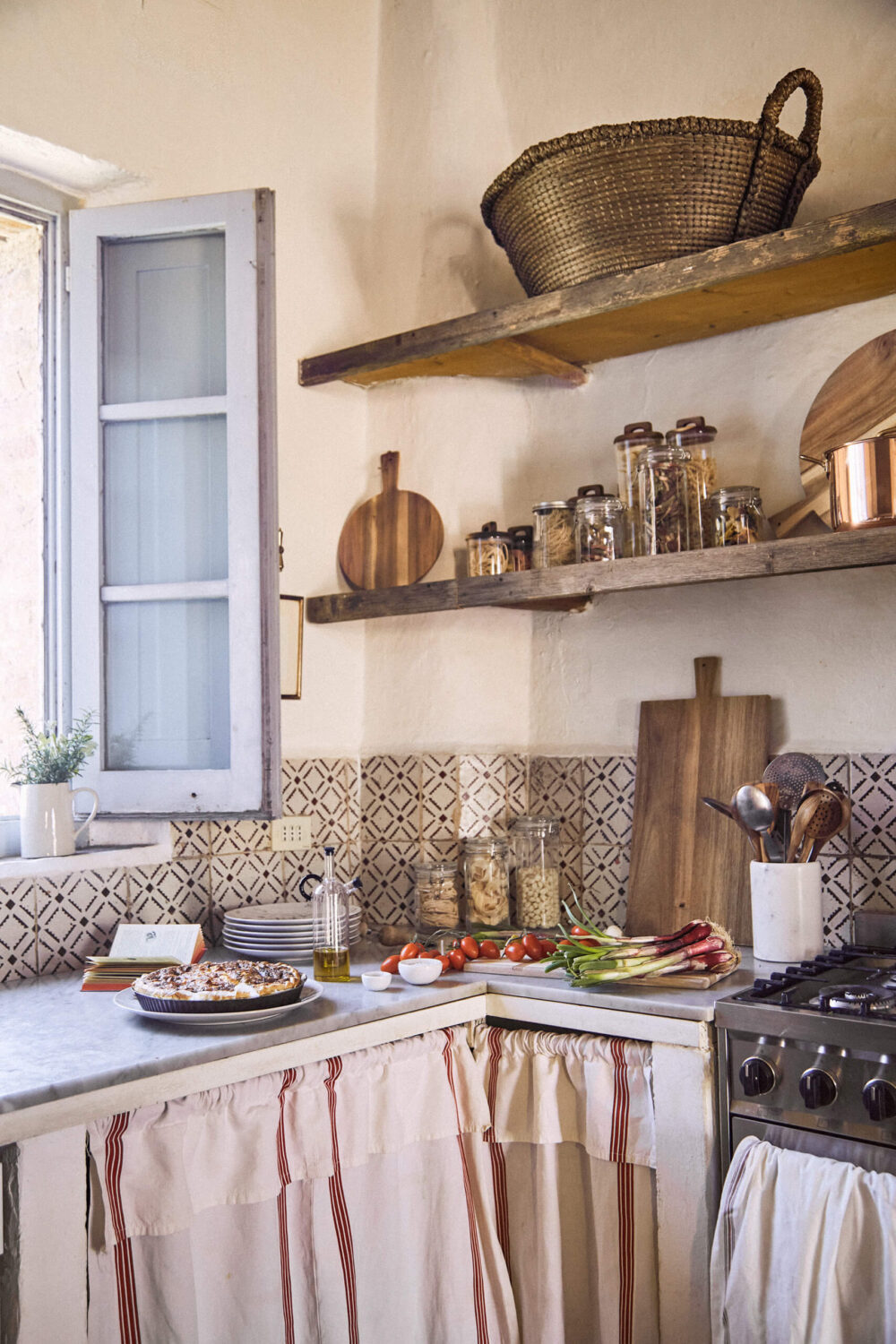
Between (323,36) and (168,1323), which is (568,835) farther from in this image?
(323,36)

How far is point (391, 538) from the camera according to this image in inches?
118

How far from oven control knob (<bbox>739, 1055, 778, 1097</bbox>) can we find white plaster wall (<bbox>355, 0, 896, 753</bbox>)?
2.76ft

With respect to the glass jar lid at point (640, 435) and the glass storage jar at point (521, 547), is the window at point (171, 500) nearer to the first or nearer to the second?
the glass storage jar at point (521, 547)

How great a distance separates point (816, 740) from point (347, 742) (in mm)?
1202

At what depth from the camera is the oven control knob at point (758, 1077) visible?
1.89 metres

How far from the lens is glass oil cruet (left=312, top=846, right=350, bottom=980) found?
232 cm

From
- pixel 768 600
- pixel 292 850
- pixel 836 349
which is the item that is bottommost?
pixel 292 850

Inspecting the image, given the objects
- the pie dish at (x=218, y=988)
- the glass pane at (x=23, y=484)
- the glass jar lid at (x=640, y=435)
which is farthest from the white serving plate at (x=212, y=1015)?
the glass jar lid at (x=640, y=435)

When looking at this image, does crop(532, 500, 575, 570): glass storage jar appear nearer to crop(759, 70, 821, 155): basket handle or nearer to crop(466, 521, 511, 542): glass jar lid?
crop(466, 521, 511, 542): glass jar lid

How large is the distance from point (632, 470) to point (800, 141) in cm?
75

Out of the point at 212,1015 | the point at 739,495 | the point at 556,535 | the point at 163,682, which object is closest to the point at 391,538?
the point at 556,535

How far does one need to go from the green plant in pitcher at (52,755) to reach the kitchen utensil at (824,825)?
1528 millimetres

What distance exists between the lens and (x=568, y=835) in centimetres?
292

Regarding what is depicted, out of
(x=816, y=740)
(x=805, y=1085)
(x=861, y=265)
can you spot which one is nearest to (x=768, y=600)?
(x=816, y=740)
